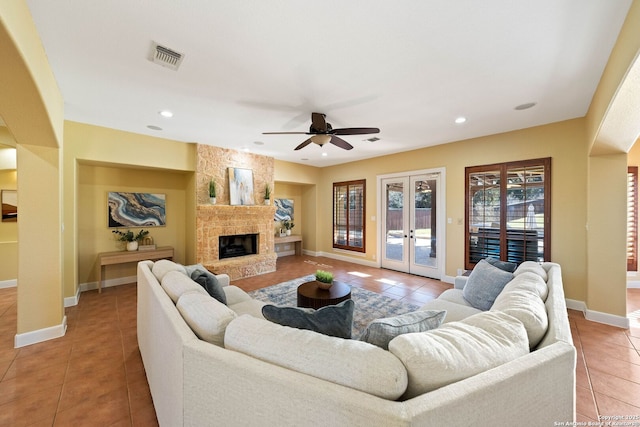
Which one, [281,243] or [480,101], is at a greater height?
[480,101]

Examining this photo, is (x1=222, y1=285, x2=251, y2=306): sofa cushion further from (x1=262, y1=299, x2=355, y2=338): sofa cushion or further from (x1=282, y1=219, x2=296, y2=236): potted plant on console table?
(x1=282, y1=219, x2=296, y2=236): potted plant on console table

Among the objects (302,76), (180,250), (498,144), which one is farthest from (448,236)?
(180,250)

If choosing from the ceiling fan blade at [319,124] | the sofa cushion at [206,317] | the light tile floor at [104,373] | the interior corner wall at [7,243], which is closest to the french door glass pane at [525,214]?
the light tile floor at [104,373]

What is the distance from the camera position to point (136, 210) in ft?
15.9

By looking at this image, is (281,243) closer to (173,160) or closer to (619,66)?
(173,160)

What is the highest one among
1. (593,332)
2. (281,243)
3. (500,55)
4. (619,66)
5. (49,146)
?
(500,55)

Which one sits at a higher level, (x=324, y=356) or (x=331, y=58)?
(x=331, y=58)

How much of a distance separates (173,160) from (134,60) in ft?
9.11

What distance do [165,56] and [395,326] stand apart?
2681 millimetres

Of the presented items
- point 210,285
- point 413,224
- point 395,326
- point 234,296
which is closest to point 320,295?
point 234,296

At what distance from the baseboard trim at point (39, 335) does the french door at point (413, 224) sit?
555cm

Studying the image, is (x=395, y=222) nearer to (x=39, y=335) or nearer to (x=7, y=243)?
(x=39, y=335)

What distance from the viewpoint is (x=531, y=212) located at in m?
3.95

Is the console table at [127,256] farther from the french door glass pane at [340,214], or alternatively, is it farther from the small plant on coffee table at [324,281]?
the french door glass pane at [340,214]
